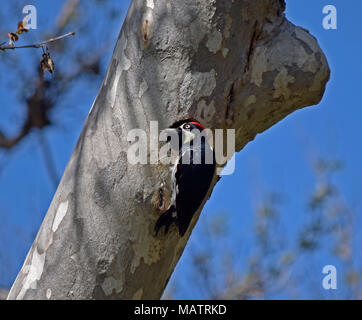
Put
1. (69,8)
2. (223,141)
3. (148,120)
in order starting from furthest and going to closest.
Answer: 1. (69,8)
2. (223,141)
3. (148,120)

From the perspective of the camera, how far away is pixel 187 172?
282cm

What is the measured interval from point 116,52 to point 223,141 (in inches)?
25.9

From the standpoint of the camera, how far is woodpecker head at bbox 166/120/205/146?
8.44 ft

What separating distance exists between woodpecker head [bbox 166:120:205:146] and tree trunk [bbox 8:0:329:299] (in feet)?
0.12

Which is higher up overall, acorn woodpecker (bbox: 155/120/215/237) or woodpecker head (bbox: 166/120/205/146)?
woodpecker head (bbox: 166/120/205/146)

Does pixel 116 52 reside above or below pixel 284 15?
below

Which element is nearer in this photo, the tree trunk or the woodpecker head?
the tree trunk

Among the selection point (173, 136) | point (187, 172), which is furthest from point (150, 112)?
point (187, 172)

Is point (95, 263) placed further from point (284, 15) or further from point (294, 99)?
point (284, 15)

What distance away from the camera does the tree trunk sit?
237 centimetres

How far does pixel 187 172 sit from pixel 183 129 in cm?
27

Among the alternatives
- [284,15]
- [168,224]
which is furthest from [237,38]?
[168,224]

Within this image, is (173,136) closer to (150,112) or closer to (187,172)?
(150,112)

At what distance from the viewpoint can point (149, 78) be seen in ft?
8.45
